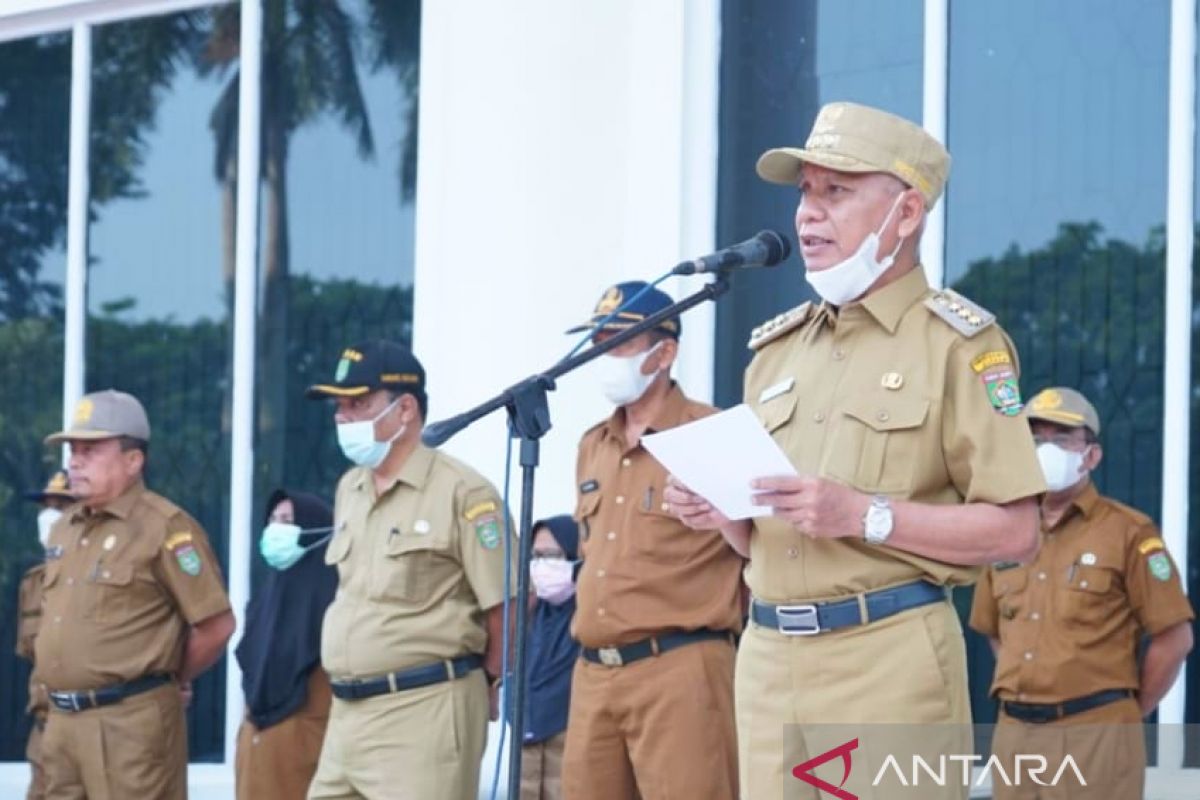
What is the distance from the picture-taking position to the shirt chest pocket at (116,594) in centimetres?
786

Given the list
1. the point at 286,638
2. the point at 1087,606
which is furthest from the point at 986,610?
the point at 286,638

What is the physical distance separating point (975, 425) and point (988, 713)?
357cm

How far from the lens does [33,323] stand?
1067cm

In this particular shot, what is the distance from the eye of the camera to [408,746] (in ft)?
21.9

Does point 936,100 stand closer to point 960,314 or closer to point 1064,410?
point 1064,410

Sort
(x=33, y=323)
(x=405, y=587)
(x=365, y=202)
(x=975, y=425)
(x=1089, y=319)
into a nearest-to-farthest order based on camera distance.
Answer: (x=975, y=425) → (x=405, y=587) → (x=1089, y=319) → (x=365, y=202) → (x=33, y=323)

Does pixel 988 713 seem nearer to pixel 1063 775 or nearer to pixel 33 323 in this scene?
pixel 1063 775

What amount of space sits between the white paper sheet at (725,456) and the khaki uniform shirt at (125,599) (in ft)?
12.6

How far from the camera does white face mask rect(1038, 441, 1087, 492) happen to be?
7.07 m

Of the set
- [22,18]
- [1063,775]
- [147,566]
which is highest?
[22,18]

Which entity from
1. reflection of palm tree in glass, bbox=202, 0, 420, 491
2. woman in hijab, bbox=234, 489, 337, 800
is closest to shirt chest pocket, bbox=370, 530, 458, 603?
woman in hijab, bbox=234, 489, 337, 800

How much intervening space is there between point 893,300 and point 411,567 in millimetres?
2581

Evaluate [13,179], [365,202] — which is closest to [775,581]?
[365,202]

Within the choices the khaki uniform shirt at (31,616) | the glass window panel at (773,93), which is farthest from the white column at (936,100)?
the khaki uniform shirt at (31,616)
